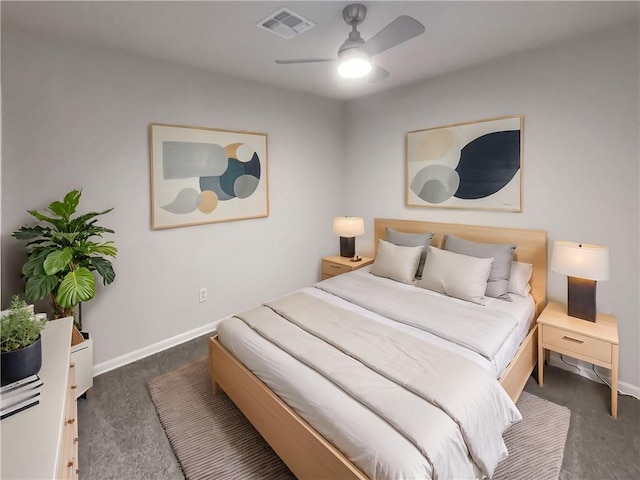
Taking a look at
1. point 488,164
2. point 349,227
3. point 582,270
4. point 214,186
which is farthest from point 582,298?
point 214,186

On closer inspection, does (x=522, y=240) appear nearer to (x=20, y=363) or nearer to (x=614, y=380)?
(x=614, y=380)

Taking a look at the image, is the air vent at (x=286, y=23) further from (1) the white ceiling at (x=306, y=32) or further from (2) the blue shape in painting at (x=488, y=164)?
(2) the blue shape in painting at (x=488, y=164)

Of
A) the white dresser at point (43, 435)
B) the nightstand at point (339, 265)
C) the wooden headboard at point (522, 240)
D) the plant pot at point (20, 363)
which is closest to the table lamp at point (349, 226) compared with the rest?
the nightstand at point (339, 265)

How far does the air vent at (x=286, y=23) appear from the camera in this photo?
2031 millimetres

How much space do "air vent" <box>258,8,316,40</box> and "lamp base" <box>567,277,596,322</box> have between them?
255cm

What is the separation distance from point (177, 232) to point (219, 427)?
169cm

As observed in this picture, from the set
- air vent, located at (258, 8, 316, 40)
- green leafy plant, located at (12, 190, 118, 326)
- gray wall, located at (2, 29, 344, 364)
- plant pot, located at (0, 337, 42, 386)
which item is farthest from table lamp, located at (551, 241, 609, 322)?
green leafy plant, located at (12, 190, 118, 326)

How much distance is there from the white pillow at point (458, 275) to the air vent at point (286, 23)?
200 cm

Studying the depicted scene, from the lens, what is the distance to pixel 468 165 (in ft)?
10.0

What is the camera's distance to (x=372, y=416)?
1337mm

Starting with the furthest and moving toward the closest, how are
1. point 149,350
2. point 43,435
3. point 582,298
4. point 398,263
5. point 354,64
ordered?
point 398,263 < point 149,350 < point 582,298 < point 354,64 < point 43,435

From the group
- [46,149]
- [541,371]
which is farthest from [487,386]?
[46,149]

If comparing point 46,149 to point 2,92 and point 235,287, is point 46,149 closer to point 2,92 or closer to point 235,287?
point 2,92

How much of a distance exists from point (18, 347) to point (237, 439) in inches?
48.7
